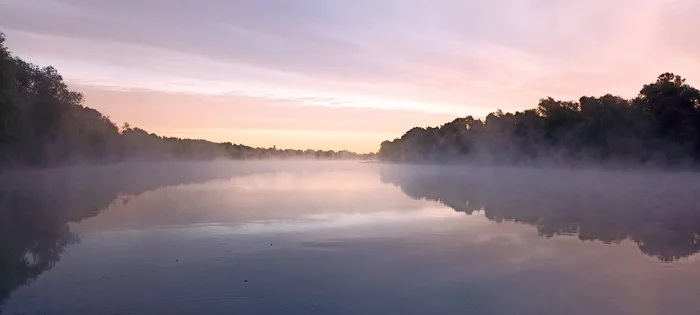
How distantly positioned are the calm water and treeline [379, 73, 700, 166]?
4376 centimetres

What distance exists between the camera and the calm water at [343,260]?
8758 mm

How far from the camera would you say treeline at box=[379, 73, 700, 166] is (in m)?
60.3

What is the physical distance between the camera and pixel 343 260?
468 inches

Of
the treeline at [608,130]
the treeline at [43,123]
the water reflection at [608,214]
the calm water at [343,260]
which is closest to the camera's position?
the calm water at [343,260]

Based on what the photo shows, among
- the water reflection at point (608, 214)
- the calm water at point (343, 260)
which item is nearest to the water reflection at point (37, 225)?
the calm water at point (343, 260)

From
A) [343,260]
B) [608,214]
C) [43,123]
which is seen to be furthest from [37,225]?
[43,123]

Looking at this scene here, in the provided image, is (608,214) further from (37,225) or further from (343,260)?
(37,225)

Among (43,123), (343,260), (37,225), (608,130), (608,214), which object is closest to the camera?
(343,260)

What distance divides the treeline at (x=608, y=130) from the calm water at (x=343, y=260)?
144 feet

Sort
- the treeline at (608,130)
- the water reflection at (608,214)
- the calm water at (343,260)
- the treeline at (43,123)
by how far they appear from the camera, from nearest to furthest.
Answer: the calm water at (343,260) < the water reflection at (608,214) < the treeline at (43,123) < the treeline at (608,130)

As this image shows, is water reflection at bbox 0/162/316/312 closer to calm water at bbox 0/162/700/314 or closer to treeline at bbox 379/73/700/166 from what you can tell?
calm water at bbox 0/162/700/314

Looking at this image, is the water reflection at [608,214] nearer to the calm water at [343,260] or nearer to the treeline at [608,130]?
the calm water at [343,260]

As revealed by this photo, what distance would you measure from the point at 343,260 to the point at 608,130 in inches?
2457

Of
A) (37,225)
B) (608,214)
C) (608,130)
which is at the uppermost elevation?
(608,130)
